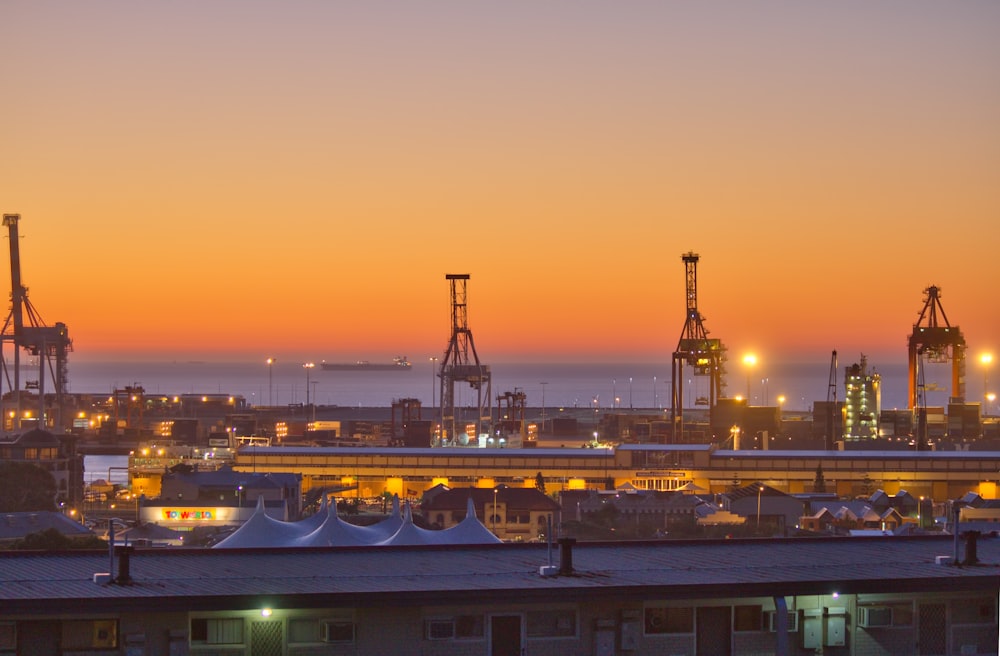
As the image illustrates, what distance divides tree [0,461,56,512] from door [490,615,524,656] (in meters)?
22.2

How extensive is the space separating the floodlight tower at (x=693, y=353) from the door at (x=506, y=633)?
136 ft

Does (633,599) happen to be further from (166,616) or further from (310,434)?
(310,434)

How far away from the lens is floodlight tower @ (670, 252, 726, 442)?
4927 cm

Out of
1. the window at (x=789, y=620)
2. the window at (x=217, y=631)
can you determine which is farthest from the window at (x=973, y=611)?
the window at (x=217, y=631)

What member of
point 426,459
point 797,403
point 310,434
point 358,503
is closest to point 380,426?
point 310,434

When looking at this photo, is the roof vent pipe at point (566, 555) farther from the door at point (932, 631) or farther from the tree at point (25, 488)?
→ the tree at point (25, 488)

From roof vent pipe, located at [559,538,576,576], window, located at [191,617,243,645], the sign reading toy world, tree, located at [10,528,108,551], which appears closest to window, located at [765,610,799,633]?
roof vent pipe, located at [559,538,576,576]

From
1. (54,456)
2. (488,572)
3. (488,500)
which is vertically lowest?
(488,500)

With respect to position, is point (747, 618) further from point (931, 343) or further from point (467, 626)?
point (931, 343)

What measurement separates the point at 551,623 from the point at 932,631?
1997 millimetres

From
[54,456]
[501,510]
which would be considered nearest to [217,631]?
[501,510]

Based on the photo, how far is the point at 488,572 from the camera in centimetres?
747

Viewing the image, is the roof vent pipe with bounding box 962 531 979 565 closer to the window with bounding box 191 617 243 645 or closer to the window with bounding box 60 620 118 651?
the window with bounding box 191 617 243 645

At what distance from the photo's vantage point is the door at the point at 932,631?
7.09m
